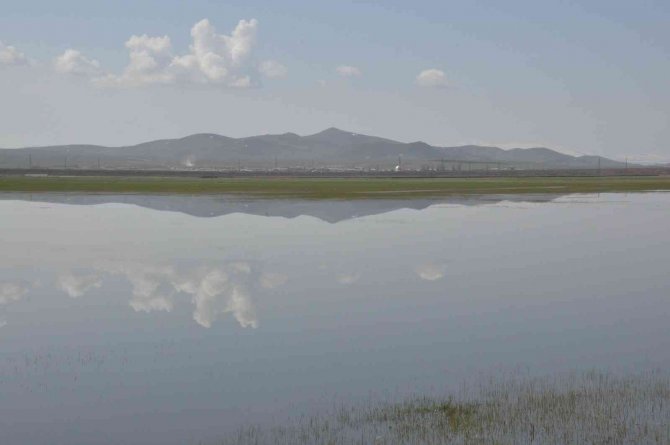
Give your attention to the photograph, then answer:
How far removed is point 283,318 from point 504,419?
23.3 feet

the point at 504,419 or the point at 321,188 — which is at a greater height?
the point at 321,188

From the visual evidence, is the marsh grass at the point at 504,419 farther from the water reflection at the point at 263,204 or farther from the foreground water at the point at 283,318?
the water reflection at the point at 263,204

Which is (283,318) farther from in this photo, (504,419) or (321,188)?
(321,188)

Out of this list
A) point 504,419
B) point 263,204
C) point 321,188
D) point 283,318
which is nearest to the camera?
point 504,419

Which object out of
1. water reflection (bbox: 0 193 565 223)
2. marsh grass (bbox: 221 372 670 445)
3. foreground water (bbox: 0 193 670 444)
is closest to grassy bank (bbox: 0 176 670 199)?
water reflection (bbox: 0 193 565 223)

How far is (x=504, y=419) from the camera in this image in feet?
35.9

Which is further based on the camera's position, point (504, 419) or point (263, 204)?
point (263, 204)

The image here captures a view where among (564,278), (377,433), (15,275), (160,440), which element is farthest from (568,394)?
(15,275)

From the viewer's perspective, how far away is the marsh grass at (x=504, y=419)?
10.4 meters

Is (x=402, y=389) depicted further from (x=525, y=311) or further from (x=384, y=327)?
(x=525, y=311)

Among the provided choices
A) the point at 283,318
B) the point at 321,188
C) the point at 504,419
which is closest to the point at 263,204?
the point at 321,188

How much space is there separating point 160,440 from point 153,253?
56.0 ft

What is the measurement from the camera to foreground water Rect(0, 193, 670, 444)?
39.8 feet

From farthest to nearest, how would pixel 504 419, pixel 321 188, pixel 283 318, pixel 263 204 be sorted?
1. pixel 321 188
2. pixel 263 204
3. pixel 283 318
4. pixel 504 419
